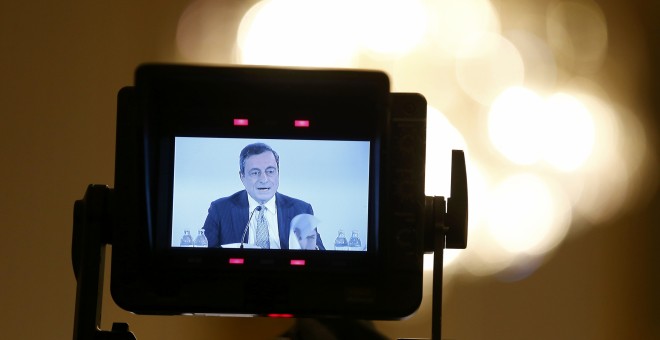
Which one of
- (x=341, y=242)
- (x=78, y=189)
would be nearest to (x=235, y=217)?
(x=341, y=242)

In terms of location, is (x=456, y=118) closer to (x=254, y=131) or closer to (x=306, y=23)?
(x=306, y=23)

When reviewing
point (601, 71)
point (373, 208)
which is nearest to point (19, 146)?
point (373, 208)

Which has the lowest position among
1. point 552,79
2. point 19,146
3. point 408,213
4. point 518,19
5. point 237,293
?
point 237,293

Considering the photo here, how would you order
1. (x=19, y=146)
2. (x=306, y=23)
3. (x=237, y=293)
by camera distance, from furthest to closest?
(x=306, y=23)
(x=19, y=146)
(x=237, y=293)

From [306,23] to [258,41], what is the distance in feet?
0.41

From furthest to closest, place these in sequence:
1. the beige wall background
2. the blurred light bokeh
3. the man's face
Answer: the blurred light bokeh < the beige wall background < the man's face

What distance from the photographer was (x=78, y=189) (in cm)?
207

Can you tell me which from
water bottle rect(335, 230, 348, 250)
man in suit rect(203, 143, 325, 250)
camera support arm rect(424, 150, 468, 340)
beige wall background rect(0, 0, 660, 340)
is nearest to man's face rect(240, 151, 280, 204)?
man in suit rect(203, 143, 325, 250)

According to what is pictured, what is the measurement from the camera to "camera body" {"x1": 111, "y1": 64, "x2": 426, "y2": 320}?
114 cm

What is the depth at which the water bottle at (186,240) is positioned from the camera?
1.14m

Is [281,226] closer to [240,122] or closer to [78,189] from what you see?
[240,122]

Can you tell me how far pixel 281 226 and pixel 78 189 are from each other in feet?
3.49

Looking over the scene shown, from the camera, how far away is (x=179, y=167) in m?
1.14

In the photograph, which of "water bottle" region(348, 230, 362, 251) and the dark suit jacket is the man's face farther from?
"water bottle" region(348, 230, 362, 251)
